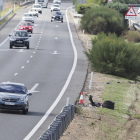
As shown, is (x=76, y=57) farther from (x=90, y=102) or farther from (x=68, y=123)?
(x=68, y=123)

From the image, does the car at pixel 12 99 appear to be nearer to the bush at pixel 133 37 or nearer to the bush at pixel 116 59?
the bush at pixel 116 59

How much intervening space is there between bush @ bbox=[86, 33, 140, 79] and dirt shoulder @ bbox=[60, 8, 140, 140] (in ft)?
17.9

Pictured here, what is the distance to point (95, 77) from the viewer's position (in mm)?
33031

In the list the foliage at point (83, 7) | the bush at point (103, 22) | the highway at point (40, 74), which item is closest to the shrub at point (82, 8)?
the foliage at point (83, 7)

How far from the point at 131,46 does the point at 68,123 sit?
72.1 ft

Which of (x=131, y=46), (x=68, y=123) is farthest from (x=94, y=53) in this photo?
(x=68, y=123)

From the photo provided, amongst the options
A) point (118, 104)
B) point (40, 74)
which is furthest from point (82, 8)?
point (118, 104)

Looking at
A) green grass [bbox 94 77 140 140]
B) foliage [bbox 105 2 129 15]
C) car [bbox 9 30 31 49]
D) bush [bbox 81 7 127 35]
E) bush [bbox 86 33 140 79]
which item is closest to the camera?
green grass [bbox 94 77 140 140]

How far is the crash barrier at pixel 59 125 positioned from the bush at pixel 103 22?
5054 centimetres

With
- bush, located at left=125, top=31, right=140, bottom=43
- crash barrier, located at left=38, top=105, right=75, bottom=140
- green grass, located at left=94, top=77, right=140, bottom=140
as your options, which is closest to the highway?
crash barrier, located at left=38, top=105, right=75, bottom=140

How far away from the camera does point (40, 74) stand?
32.9 m

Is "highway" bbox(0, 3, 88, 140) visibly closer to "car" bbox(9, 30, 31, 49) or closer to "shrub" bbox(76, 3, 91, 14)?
"car" bbox(9, 30, 31, 49)

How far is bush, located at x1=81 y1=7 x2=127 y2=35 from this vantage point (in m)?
68.3

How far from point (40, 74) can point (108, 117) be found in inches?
536
